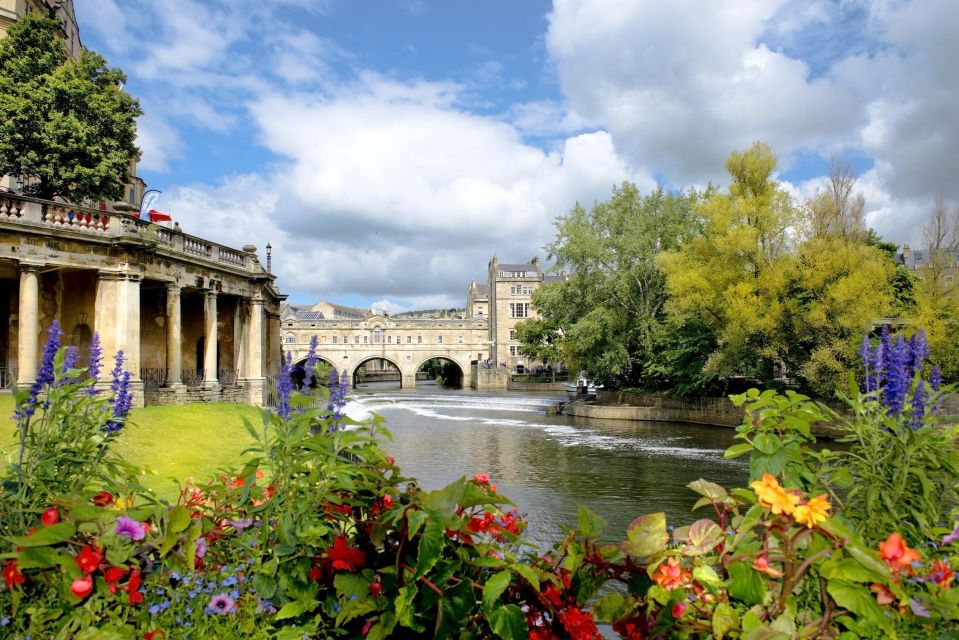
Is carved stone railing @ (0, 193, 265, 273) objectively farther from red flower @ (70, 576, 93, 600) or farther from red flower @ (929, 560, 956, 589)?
red flower @ (929, 560, 956, 589)

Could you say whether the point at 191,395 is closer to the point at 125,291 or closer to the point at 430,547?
the point at 125,291

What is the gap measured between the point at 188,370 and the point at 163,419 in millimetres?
9573

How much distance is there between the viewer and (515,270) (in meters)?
96.5

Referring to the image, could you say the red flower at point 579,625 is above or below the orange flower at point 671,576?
below

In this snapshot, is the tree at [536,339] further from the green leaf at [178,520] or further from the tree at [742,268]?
the green leaf at [178,520]

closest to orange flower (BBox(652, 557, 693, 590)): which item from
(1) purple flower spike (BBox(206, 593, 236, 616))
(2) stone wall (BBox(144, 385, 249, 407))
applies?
(1) purple flower spike (BBox(206, 593, 236, 616))

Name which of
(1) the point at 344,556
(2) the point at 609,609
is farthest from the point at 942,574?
(1) the point at 344,556

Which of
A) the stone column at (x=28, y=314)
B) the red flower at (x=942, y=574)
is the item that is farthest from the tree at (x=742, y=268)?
the red flower at (x=942, y=574)

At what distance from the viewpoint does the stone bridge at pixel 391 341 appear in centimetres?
8069

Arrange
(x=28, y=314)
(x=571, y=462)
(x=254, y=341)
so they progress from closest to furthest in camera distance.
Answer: (x=28, y=314), (x=571, y=462), (x=254, y=341)

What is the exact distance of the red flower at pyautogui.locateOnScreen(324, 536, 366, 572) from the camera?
279cm

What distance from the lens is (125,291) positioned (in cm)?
1823

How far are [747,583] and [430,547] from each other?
1159 mm

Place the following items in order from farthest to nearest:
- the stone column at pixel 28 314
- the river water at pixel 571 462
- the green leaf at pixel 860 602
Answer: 1. the stone column at pixel 28 314
2. the river water at pixel 571 462
3. the green leaf at pixel 860 602
